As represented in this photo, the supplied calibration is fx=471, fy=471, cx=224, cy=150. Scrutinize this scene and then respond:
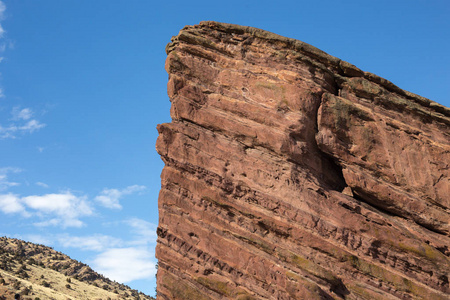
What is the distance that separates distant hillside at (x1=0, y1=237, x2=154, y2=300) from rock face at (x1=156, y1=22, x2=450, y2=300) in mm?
27552

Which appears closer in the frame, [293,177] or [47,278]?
[293,177]

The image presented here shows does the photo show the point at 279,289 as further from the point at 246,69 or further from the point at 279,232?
the point at 246,69

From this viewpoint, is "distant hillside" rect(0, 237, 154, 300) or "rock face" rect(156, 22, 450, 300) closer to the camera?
"rock face" rect(156, 22, 450, 300)

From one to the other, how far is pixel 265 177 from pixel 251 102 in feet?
16.5

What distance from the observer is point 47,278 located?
2381 inches

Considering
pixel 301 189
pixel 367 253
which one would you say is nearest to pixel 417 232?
pixel 367 253

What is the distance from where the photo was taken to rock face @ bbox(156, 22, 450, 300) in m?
25.5

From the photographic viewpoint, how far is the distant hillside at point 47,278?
163 feet

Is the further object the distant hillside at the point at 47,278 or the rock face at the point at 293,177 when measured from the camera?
the distant hillside at the point at 47,278

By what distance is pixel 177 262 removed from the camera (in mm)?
26031

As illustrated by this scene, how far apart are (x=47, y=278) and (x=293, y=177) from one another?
45.2 meters

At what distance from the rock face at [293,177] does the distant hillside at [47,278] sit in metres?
27.6

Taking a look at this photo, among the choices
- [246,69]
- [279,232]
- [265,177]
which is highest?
[246,69]

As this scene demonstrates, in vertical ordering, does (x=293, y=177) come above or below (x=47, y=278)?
above
